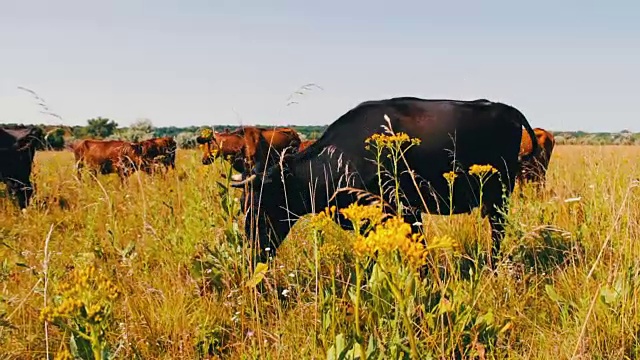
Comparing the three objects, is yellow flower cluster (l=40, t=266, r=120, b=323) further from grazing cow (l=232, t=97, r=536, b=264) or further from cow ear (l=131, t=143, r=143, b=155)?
cow ear (l=131, t=143, r=143, b=155)

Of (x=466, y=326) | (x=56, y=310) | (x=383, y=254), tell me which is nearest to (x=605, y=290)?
(x=466, y=326)

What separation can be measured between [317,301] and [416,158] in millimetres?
2345

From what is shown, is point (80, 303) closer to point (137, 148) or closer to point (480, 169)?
point (480, 169)

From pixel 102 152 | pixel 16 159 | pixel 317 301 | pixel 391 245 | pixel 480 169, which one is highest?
pixel 480 169

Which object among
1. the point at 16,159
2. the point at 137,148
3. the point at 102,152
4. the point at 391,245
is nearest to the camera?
the point at 391,245

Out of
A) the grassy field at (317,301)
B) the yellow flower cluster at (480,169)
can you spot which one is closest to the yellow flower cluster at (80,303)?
the grassy field at (317,301)

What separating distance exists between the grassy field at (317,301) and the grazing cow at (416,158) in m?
0.32

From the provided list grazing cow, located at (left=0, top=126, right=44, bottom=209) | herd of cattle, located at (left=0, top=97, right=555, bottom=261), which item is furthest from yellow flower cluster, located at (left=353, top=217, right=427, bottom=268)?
grazing cow, located at (left=0, top=126, right=44, bottom=209)

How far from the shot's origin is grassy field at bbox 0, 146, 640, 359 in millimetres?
1927

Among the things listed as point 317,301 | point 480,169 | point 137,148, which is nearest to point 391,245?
point 317,301

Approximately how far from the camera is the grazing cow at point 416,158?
444 cm

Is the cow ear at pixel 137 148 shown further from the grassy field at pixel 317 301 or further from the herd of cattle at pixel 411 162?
the herd of cattle at pixel 411 162

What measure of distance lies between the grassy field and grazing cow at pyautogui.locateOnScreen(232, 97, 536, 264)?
316 mm

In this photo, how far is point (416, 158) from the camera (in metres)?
4.61
